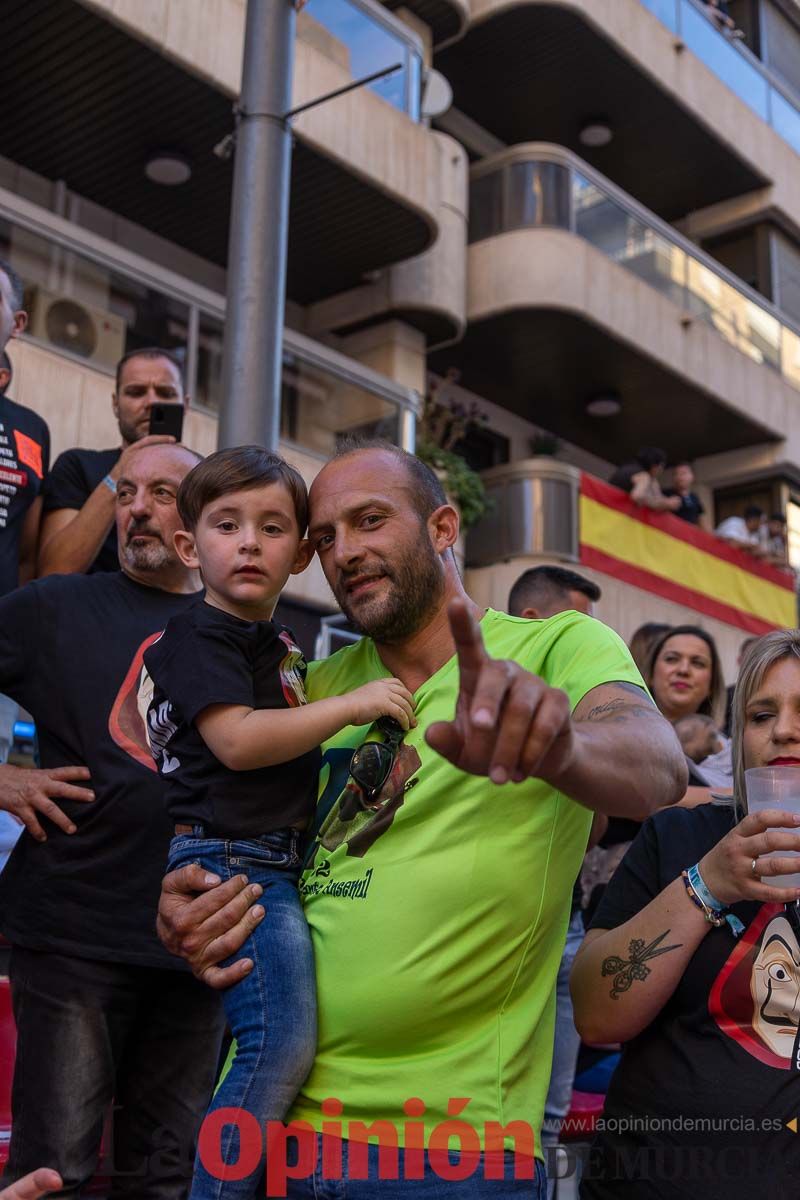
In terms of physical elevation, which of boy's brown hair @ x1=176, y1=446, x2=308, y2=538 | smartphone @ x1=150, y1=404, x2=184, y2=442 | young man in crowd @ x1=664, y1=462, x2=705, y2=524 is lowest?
boy's brown hair @ x1=176, y1=446, x2=308, y2=538

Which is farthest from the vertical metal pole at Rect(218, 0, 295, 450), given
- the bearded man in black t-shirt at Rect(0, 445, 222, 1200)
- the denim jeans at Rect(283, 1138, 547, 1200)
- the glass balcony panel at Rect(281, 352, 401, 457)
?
the glass balcony panel at Rect(281, 352, 401, 457)

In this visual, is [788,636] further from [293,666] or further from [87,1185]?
[87,1185]

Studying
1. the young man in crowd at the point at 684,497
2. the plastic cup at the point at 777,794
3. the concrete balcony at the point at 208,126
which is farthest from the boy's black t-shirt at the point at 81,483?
the young man in crowd at the point at 684,497

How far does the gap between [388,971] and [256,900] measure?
0.31 m

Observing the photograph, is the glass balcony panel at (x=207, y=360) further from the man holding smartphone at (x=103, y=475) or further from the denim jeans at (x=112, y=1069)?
the denim jeans at (x=112, y=1069)

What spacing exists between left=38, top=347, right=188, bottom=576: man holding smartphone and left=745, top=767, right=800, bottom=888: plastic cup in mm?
1868

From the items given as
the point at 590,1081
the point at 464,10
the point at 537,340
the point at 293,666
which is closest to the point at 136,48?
the point at 464,10

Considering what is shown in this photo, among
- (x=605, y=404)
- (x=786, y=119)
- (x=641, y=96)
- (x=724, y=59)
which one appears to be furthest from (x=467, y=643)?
(x=786, y=119)

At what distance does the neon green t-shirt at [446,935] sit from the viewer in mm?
2209

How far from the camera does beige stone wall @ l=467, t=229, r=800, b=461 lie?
15430 mm

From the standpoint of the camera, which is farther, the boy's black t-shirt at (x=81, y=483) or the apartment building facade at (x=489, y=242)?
the apartment building facade at (x=489, y=242)

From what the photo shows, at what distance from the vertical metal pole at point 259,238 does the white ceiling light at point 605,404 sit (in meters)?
12.7

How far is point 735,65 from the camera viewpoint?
63.2 ft

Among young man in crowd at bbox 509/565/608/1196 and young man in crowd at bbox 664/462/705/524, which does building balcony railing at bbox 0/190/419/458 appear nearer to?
young man in crowd at bbox 509/565/608/1196
